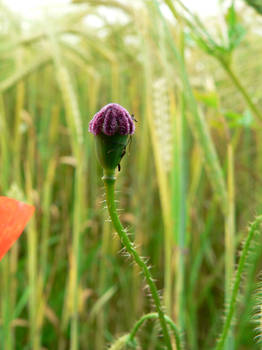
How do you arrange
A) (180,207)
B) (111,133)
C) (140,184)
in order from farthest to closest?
(140,184)
(180,207)
(111,133)

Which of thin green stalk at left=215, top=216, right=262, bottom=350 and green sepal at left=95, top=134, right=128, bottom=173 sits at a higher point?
green sepal at left=95, top=134, right=128, bottom=173

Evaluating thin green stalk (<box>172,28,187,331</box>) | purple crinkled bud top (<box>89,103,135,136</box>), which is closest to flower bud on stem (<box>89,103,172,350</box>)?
purple crinkled bud top (<box>89,103,135,136</box>)

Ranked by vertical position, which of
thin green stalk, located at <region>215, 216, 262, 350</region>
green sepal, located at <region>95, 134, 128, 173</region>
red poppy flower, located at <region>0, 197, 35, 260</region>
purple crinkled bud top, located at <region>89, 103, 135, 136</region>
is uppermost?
purple crinkled bud top, located at <region>89, 103, 135, 136</region>

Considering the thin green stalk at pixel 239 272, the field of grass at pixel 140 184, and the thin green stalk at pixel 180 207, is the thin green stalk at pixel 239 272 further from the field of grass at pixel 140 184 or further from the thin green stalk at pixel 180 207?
the thin green stalk at pixel 180 207

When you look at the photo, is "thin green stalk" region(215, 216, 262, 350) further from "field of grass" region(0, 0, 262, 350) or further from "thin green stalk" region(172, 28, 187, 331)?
"thin green stalk" region(172, 28, 187, 331)

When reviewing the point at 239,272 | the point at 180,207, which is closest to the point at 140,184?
the point at 180,207

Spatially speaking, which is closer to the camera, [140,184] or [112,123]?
[112,123]

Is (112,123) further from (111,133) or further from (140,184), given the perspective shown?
(140,184)

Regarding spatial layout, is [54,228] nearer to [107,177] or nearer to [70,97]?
[70,97]
